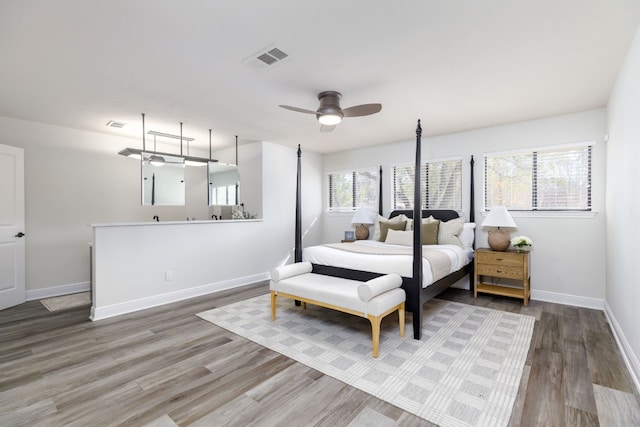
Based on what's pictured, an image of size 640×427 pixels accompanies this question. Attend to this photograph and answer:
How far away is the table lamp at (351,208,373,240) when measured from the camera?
5.85 metres

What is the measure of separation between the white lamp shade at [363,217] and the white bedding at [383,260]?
5.13 feet

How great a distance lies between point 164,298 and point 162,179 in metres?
1.95

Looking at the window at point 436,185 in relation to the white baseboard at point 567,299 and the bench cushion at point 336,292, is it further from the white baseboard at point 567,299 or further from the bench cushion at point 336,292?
the bench cushion at point 336,292

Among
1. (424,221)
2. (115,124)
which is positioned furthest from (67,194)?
(424,221)

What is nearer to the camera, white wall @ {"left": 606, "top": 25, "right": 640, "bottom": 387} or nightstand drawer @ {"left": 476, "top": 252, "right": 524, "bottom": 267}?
white wall @ {"left": 606, "top": 25, "right": 640, "bottom": 387}

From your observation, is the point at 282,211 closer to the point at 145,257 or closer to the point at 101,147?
the point at 145,257

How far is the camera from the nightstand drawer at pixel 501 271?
4089mm

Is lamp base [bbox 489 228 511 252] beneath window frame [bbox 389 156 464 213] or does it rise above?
beneath

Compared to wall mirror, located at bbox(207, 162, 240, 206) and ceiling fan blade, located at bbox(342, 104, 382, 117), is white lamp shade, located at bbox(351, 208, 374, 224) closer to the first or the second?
wall mirror, located at bbox(207, 162, 240, 206)

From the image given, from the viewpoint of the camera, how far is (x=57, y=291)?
15.3ft

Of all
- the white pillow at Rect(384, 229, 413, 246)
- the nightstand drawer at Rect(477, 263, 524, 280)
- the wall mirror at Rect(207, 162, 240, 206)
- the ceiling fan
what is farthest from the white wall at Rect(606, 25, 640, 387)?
the wall mirror at Rect(207, 162, 240, 206)

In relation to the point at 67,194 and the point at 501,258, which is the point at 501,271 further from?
the point at 67,194

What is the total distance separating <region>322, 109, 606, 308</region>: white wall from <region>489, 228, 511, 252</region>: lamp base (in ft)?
1.21

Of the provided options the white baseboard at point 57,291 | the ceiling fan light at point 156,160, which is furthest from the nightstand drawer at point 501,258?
the white baseboard at point 57,291
